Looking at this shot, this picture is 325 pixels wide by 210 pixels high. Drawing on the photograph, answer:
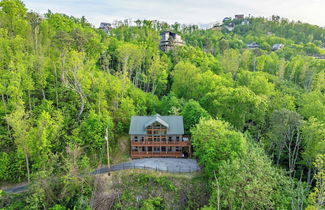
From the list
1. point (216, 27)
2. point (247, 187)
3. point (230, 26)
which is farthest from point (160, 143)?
point (230, 26)

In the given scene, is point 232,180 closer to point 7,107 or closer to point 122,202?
point 122,202

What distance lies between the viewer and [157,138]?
3042 centimetres

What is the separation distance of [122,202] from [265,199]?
14.8 metres

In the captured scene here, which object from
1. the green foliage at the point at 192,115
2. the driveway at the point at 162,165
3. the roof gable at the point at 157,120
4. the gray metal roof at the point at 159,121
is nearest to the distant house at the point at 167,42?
the green foliage at the point at 192,115

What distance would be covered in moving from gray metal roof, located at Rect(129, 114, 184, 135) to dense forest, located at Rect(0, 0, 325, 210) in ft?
8.36

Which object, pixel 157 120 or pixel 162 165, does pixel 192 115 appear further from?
pixel 162 165

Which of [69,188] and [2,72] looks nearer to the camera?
[69,188]

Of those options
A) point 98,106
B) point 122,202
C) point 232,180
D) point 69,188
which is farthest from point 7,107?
point 232,180

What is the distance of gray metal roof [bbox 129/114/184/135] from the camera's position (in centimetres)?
2989

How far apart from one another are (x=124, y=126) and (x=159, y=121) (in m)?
7.85

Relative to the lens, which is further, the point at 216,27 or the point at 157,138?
the point at 216,27

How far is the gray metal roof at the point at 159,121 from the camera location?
98.1 feet

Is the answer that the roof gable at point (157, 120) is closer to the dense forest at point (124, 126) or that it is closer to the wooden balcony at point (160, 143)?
the wooden balcony at point (160, 143)

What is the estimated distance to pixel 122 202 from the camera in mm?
23703
